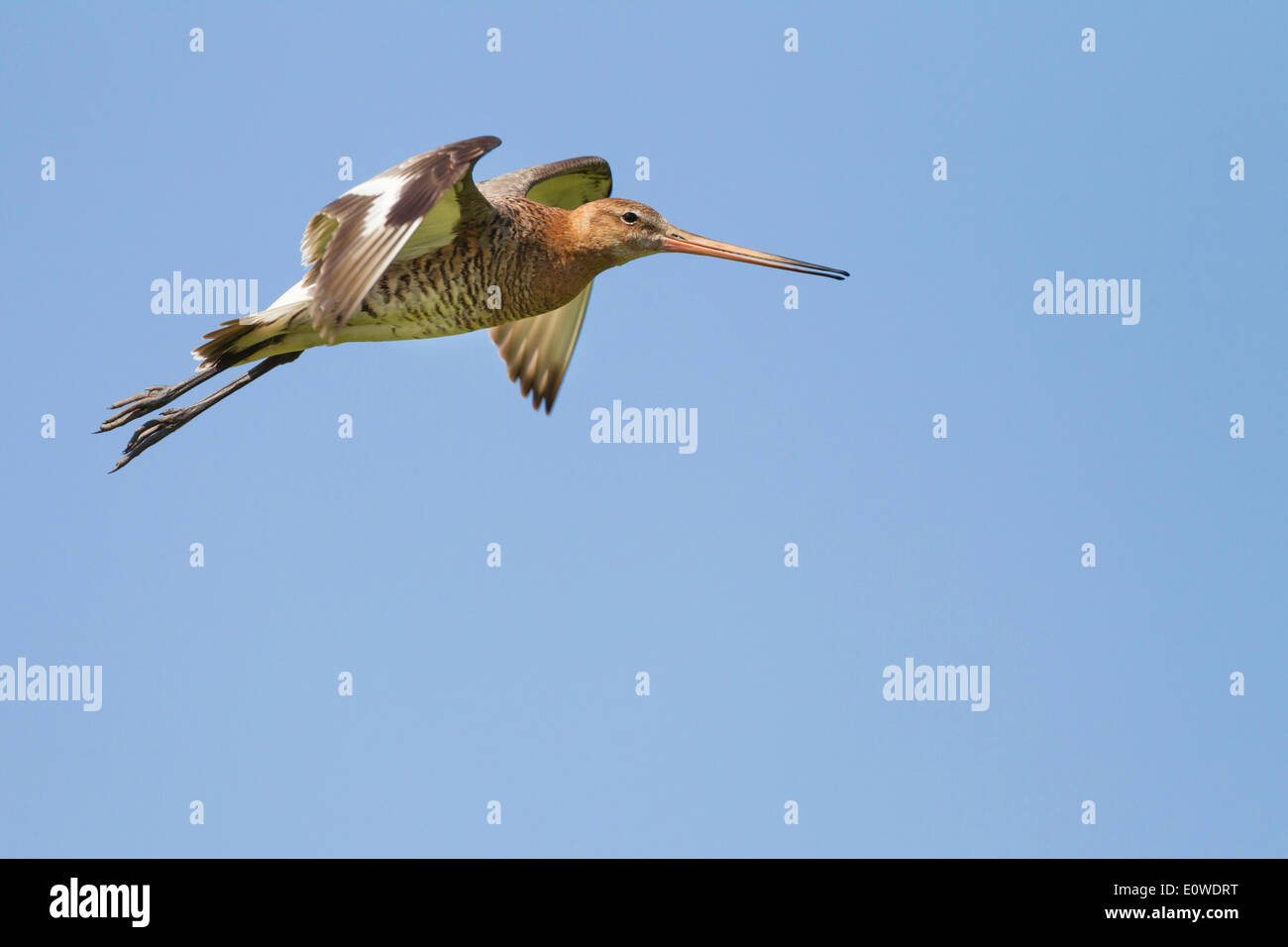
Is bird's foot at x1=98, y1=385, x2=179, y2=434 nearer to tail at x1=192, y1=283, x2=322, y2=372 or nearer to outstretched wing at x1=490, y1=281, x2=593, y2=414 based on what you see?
tail at x1=192, y1=283, x2=322, y2=372

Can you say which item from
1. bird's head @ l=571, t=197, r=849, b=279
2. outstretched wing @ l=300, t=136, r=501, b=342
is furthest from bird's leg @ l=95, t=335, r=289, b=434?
bird's head @ l=571, t=197, r=849, b=279

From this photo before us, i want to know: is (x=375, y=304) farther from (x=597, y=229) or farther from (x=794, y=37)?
(x=794, y=37)

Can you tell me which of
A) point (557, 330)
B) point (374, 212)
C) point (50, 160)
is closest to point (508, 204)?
point (374, 212)

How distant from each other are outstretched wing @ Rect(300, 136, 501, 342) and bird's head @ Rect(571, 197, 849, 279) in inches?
29.5

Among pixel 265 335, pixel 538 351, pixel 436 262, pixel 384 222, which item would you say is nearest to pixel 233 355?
pixel 265 335

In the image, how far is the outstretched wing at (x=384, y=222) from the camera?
9.55 metres

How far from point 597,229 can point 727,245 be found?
1.08m

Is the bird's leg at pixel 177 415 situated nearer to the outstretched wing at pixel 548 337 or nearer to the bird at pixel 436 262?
the bird at pixel 436 262

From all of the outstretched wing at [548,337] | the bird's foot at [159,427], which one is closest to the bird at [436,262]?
the bird's foot at [159,427]

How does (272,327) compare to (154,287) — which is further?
(154,287)

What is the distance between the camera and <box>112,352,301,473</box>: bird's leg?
11461 mm

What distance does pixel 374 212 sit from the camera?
9898mm

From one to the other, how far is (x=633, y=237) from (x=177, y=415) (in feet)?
10.8
